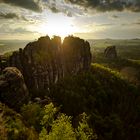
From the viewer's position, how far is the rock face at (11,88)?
4338 inches

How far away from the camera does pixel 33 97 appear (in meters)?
136

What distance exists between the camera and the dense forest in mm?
110125

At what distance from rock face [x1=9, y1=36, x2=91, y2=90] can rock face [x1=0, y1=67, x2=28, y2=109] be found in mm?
27898

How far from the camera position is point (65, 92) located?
155125mm

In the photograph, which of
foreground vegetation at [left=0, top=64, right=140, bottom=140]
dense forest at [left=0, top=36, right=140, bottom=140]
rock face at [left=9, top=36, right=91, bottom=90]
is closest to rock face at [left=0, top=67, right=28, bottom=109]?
dense forest at [left=0, top=36, right=140, bottom=140]

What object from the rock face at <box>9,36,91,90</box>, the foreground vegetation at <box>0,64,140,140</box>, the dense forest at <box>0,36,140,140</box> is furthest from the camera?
the rock face at <box>9,36,91,90</box>

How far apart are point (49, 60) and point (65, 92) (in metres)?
21.1

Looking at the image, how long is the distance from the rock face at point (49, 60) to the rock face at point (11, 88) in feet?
91.5

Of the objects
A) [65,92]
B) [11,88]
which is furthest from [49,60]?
[11,88]

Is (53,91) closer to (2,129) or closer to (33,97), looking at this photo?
(33,97)

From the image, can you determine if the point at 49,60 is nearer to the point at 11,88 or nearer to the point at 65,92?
the point at 65,92

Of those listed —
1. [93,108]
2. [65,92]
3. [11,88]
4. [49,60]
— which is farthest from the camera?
[49,60]

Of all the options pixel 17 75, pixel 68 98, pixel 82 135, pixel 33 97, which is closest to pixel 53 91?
pixel 68 98

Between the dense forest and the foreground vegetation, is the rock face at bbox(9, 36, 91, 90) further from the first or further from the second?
the foreground vegetation
